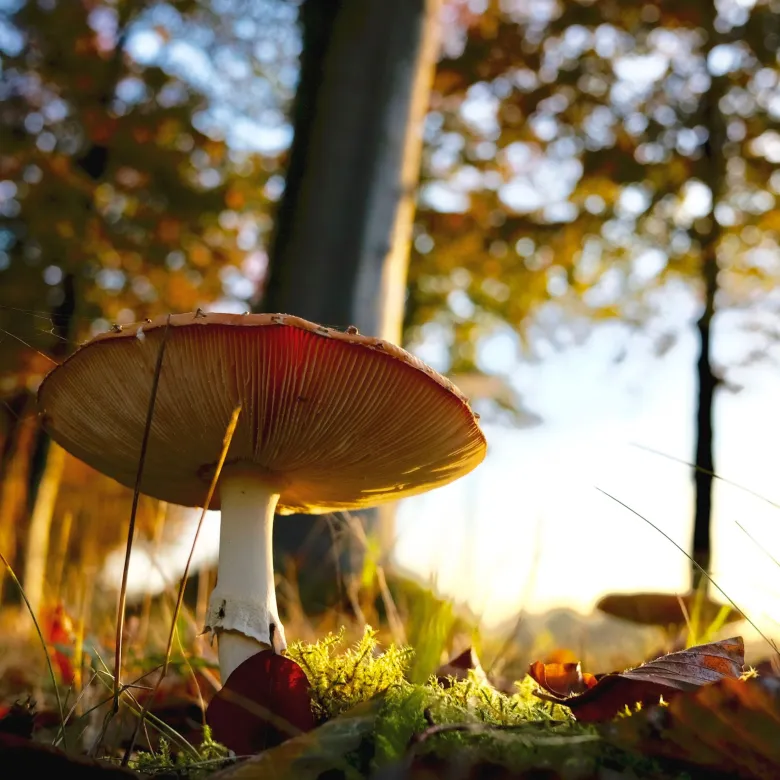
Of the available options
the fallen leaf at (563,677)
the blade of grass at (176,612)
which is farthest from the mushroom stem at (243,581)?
the fallen leaf at (563,677)

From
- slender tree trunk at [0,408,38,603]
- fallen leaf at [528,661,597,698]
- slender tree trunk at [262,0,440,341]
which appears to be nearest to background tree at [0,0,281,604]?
slender tree trunk at [0,408,38,603]

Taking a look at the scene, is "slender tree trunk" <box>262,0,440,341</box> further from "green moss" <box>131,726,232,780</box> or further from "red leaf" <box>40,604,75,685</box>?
"green moss" <box>131,726,232,780</box>

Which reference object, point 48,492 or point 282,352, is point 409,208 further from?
point 48,492

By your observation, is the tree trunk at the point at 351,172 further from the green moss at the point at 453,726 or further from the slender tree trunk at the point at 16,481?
the slender tree trunk at the point at 16,481

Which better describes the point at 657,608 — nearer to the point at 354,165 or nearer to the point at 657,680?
the point at 657,680

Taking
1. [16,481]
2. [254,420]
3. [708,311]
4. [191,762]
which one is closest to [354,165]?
[254,420]
